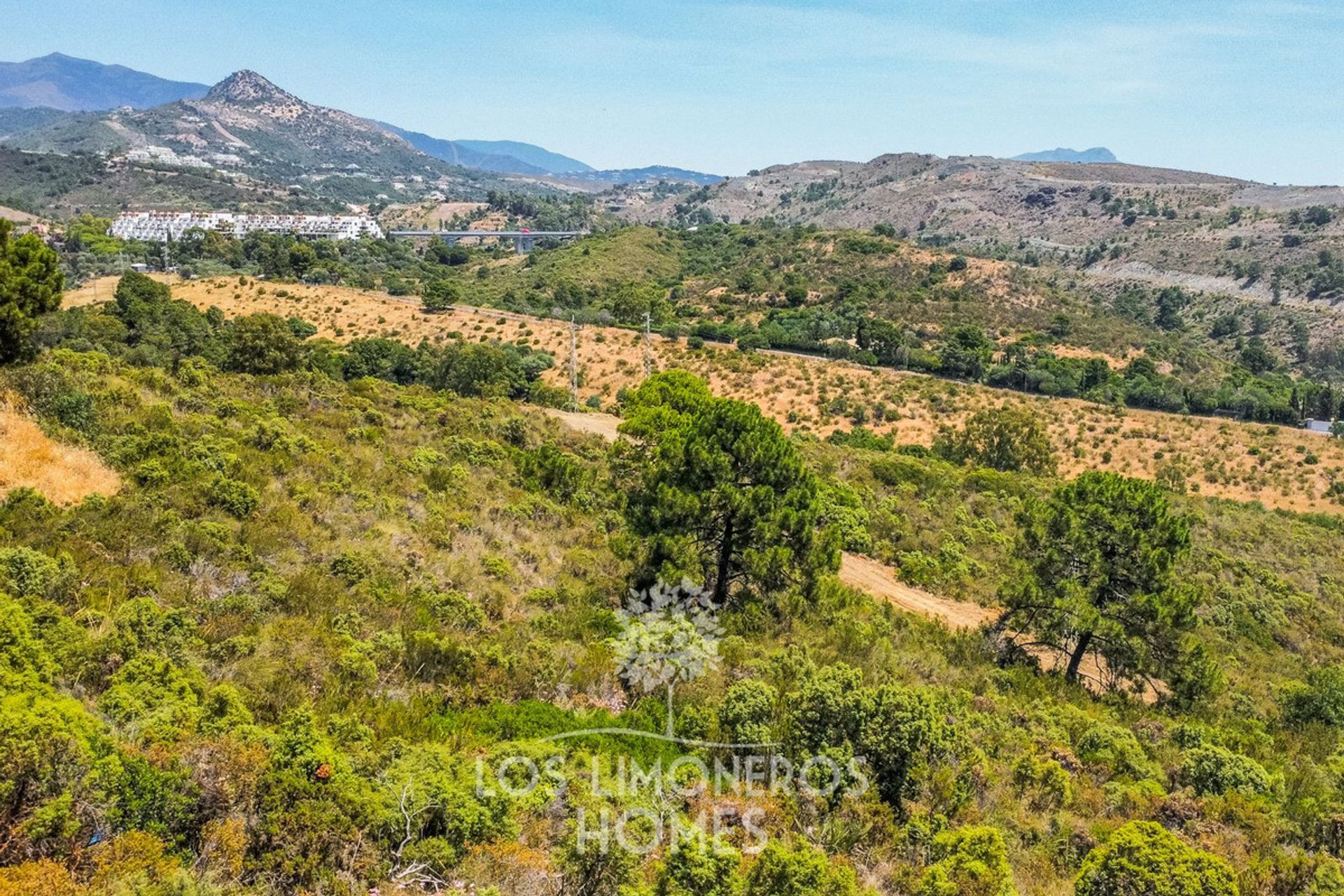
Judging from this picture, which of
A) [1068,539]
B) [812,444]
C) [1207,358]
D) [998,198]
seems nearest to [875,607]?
[1068,539]

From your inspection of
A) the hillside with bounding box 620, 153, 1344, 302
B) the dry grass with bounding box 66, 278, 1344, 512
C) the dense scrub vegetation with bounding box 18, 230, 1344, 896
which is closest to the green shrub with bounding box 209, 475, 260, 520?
the dense scrub vegetation with bounding box 18, 230, 1344, 896

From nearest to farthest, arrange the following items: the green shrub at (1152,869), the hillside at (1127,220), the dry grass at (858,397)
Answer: the green shrub at (1152,869), the dry grass at (858,397), the hillside at (1127,220)

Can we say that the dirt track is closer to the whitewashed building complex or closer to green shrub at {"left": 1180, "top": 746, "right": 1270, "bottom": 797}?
green shrub at {"left": 1180, "top": 746, "right": 1270, "bottom": 797}

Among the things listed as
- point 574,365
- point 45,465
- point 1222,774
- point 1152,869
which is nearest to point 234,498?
point 45,465

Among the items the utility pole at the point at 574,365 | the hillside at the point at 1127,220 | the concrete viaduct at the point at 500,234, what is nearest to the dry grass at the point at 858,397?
the utility pole at the point at 574,365

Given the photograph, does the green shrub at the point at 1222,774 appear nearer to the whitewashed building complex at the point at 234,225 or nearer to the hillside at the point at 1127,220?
the hillside at the point at 1127,220
